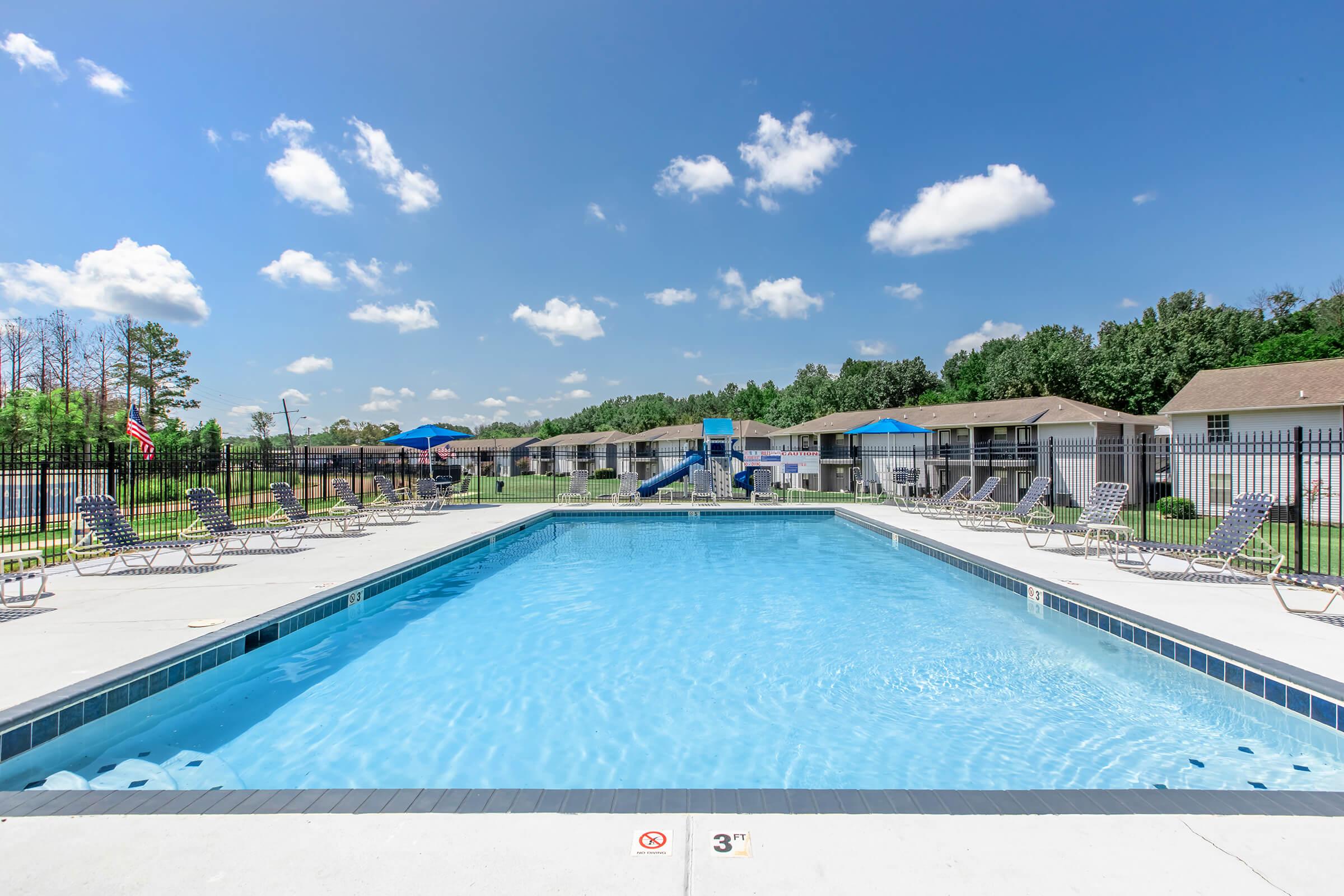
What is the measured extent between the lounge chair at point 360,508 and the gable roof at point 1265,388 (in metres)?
29.3

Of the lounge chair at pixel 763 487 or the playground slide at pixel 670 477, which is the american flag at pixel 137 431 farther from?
the lounge chair at pixel 763 487

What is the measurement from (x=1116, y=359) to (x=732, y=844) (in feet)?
145

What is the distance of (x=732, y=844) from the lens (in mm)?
2213

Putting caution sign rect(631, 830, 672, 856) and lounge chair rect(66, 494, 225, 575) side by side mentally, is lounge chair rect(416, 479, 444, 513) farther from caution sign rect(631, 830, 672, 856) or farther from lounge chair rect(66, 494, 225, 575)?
caution sign rect(631, 830, 672, 856)

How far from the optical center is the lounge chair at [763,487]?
61.1ft

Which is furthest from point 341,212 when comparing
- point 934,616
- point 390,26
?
point 934,616

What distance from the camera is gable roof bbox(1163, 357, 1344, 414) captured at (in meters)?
20.5

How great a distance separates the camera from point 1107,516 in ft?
30.3

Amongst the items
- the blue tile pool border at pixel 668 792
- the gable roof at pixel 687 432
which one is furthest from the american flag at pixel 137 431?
the gable roof at pixel 687 432

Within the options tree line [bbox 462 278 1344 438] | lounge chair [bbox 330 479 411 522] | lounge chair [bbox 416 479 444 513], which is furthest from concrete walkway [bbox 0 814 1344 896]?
tree line [bbox 462 278 1344 438]

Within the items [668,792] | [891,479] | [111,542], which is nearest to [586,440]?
[891,479]

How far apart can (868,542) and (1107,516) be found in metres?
4.26

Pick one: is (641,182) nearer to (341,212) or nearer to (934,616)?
(341,212)

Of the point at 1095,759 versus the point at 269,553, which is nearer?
the point at 1095,759
